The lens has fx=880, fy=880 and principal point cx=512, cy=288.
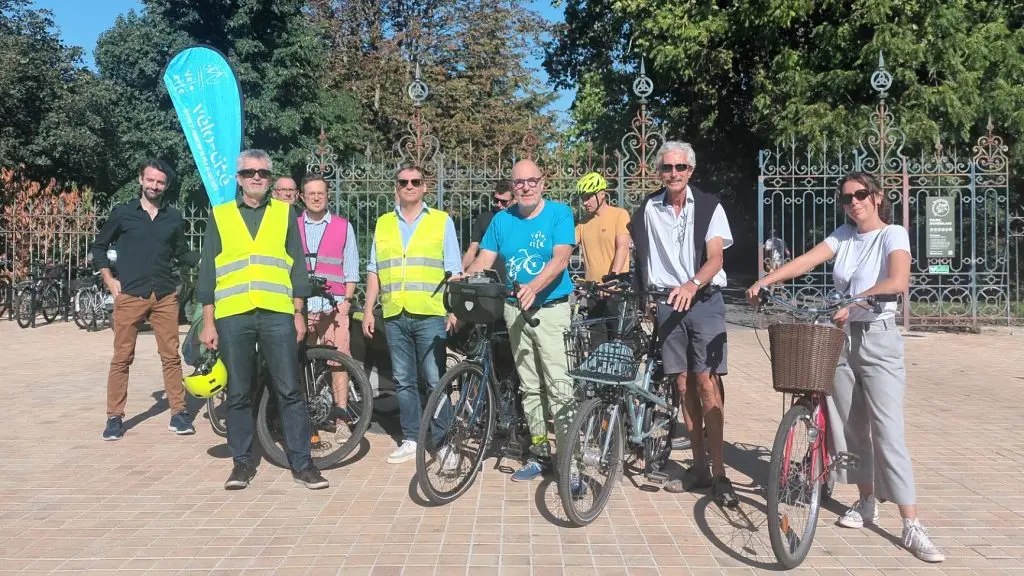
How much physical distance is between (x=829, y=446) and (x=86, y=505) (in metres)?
3.97

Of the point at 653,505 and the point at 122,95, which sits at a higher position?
the point at 122,95

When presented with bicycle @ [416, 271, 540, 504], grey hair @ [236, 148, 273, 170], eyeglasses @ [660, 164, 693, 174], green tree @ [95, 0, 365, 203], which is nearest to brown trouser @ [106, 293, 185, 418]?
grey hair @ [236, 148, 273, 170]

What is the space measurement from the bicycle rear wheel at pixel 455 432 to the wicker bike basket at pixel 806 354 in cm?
173

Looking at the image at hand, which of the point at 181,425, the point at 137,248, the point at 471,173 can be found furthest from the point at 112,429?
the point at 471,173

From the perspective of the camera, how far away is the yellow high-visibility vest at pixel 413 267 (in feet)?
18.2

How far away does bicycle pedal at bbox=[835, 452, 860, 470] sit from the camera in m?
4.25

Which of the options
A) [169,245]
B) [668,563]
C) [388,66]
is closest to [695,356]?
[668,563]

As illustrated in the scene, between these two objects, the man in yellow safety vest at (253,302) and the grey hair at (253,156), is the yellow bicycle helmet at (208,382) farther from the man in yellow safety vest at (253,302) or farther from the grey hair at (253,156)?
the grey hair at (253,156)

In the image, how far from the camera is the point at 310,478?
5219mm

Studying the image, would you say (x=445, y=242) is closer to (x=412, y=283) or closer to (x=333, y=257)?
(x=412, y=283)

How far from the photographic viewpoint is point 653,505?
4910 millimetres

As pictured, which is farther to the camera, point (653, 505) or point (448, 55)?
point (448, 55)

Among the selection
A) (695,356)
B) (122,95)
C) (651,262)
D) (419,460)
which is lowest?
(419,460)

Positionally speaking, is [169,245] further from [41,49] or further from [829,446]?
[41,49]
